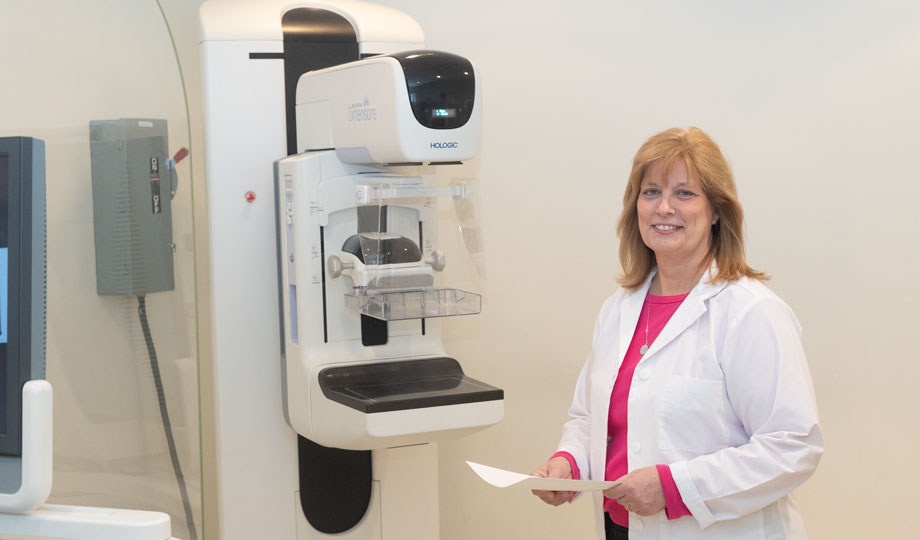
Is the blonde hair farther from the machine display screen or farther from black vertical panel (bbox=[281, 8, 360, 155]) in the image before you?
black vertical panel (bbox=[281, 8, 360, 155])

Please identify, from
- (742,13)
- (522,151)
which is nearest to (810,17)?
(742,13)

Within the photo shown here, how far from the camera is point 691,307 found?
170 cm

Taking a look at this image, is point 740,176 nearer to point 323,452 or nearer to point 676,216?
point 676,216

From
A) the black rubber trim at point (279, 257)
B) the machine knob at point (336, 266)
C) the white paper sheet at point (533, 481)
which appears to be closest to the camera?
the white paper sheet at point (533, 481)

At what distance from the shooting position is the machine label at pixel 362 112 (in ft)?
6.19

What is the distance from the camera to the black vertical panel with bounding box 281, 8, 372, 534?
7.27 feet

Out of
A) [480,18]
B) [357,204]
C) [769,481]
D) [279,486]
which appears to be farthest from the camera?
[480,18]

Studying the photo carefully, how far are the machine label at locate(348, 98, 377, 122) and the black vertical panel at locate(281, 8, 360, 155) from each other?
316 mm

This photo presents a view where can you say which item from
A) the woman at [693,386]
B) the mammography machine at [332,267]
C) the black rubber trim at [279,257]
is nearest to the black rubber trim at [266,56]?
the mammography machine at [332,267]

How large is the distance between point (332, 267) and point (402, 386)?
30 cm

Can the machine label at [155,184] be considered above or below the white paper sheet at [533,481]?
→ above

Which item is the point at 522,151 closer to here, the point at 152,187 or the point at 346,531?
the point at 346,531

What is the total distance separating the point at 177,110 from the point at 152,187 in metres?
0.15

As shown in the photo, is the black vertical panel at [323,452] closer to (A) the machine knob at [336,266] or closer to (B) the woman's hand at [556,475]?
(A) the machine knob at [336,266]
